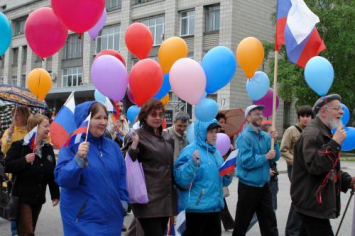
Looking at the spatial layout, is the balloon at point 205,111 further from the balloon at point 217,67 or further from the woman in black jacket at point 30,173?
the woman in black jacket at point 30,173

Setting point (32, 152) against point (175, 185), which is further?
point (32, 152)

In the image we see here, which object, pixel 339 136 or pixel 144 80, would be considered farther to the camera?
pixel 144 80

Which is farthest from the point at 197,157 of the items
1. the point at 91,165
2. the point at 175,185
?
the point at 91,165

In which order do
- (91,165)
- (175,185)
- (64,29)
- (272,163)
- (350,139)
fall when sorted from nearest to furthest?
1. (91,165)
2. (175,185)
3. (350,139)
4. (64,29)
5. (272,163)

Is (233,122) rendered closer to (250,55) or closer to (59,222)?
(250,55)

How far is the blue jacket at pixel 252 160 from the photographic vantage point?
18.1 ft

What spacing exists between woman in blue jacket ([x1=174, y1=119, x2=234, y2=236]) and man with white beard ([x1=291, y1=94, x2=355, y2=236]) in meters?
0.90

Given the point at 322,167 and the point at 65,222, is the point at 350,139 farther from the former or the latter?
the point at 65,222

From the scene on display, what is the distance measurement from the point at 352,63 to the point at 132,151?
25.1 meters

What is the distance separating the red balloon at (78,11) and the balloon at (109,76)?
0.49 metres

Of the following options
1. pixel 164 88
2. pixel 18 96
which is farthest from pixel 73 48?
pixel 164 88

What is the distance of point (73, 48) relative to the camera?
3778cm

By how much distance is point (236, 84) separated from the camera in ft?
85.4

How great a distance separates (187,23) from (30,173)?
983 inches
